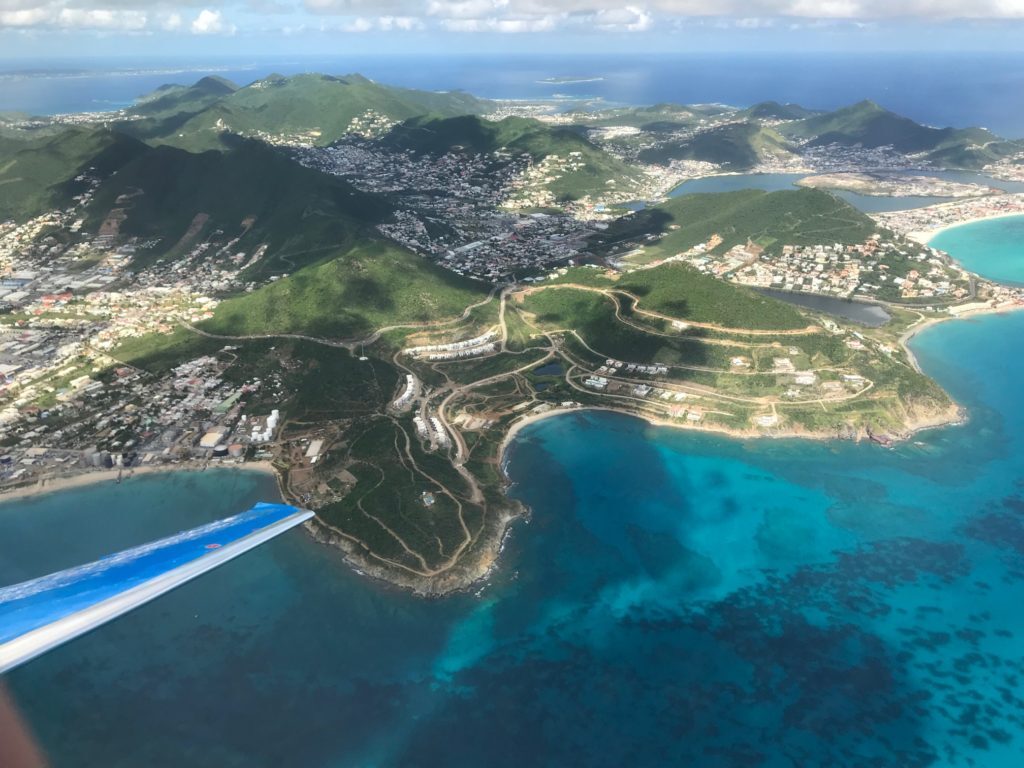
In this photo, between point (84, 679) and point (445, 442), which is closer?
point (84, 679)

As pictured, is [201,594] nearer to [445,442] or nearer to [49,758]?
[49,758]

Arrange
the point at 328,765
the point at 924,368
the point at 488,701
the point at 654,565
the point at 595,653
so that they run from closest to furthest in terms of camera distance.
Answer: the point at 328,765
the point at 488,701
the point at 595,653
the point at 654,565
the point at 924,368

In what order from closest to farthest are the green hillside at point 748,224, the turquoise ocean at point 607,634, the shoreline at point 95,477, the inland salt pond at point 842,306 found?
1. the turquoise ocean at point 607,634
2. the shoreline at point 95,477
3. the inland salt pond at point 842,306
4. the green hillside at point 748,224

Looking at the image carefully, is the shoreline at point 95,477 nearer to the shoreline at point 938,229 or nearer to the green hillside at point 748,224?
the green hillside at point 748,224

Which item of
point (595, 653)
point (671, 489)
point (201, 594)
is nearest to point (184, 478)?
point (201, 594)

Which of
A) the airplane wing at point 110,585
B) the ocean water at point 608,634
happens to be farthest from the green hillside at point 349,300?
the airplane wing at point 110,585

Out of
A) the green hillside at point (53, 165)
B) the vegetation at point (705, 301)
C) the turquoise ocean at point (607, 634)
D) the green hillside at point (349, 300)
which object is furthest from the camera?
the green hillside at point (53, 165)

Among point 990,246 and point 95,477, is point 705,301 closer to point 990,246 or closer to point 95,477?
point 95,477

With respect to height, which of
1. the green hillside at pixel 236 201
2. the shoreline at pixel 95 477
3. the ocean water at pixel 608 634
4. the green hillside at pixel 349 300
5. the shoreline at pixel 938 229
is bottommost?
the ocean water at pixel 608 634
